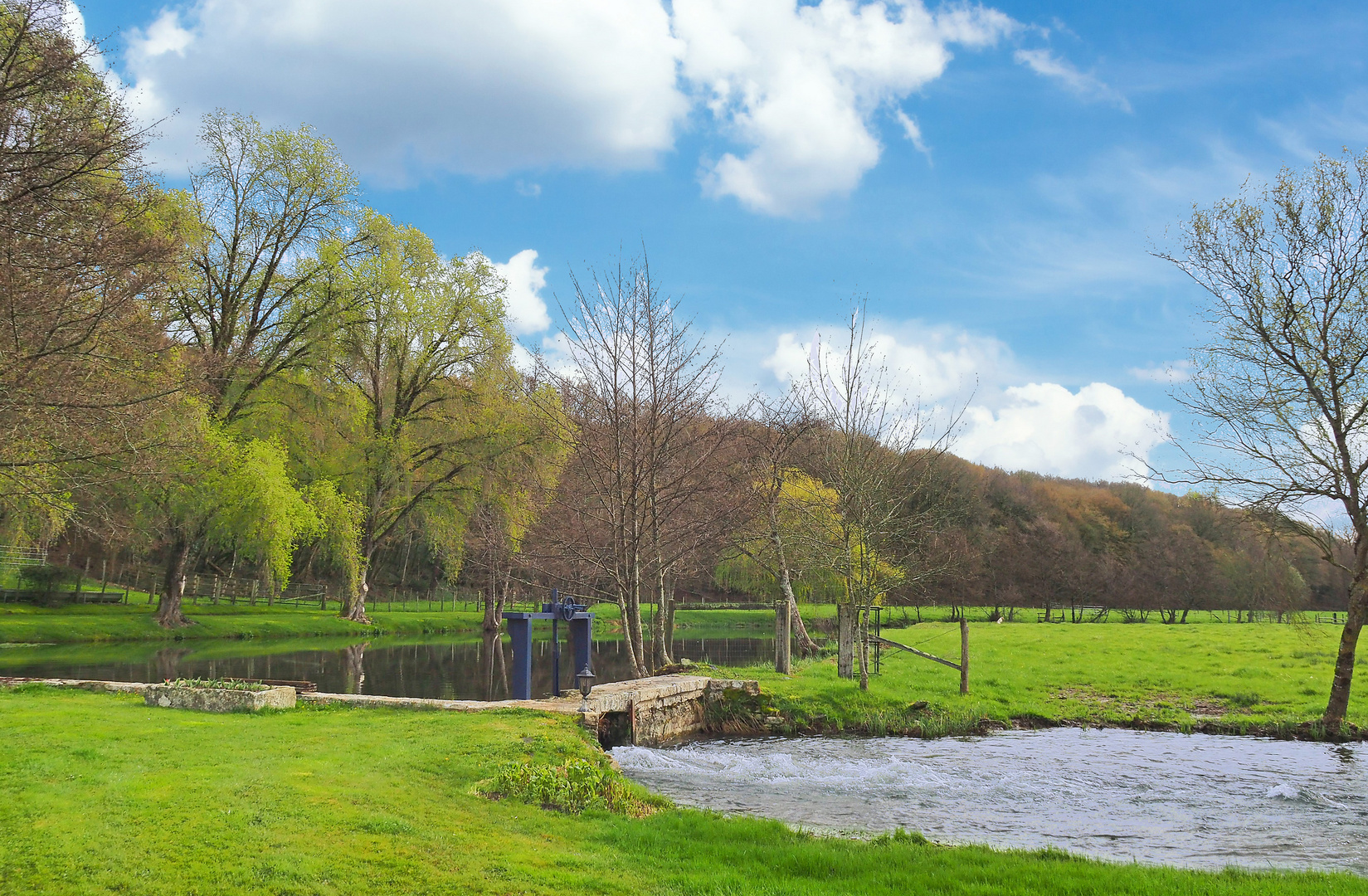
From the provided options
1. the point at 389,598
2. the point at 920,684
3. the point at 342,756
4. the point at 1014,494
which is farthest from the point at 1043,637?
the point at 1014,494

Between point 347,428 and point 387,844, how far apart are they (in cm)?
2967

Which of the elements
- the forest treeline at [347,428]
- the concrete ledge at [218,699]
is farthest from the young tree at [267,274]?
the concrete ledge at [218,699]

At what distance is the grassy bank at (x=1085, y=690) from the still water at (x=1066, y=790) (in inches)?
37.1

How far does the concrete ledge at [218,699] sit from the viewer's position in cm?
1194

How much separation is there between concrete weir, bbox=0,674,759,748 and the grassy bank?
145 cm

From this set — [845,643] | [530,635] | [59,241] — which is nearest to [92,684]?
[530,635]

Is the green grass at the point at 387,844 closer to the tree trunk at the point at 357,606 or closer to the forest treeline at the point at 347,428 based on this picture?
the forest treeline at the point at 347,428

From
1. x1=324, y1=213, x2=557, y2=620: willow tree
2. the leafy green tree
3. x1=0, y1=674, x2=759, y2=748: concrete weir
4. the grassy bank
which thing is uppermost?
x1=324, y1=213, x2=557, y2=620: willow tree

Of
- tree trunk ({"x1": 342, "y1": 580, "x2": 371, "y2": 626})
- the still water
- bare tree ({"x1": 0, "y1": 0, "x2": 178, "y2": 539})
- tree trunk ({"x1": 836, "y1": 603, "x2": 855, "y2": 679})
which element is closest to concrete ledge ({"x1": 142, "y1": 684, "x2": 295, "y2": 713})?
bare tree ({"x1": 0, "y1": 0, "x2": 178, "y2": 539})

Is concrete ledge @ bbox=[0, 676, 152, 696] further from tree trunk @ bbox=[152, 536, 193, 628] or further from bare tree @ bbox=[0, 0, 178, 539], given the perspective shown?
tree trunk @ bbox=[152, 536, 193, 628]

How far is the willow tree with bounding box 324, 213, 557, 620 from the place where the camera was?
32625 millimetres

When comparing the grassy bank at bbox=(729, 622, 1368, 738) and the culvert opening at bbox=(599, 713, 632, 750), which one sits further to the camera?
the grassy bank at bbox=(729, 622, 1368, 738)

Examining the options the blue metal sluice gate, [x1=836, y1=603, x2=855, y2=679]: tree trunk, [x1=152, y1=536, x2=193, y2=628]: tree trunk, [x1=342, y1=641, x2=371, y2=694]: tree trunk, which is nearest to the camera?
the blue metal sluice gate

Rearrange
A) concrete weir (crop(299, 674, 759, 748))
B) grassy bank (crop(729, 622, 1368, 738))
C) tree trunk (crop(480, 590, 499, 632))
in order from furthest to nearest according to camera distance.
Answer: tree trunk (crop(480, 590, 499, 632))
grassy bank (crop(729, 622, 1368, 738))
concrete weir (crop(299, 674, 759, 748))
